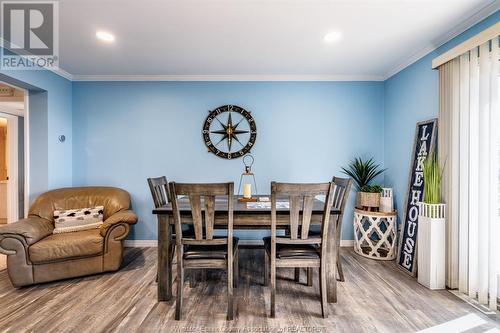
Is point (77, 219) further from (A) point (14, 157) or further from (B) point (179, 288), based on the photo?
(A) point (14, 157)

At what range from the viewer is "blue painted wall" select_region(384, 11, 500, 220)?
9.56 feet

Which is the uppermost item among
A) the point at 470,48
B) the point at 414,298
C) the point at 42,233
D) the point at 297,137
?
the point at 470,48

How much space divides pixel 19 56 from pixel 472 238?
17.2 ft

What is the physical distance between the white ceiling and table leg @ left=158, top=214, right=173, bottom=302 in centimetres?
188

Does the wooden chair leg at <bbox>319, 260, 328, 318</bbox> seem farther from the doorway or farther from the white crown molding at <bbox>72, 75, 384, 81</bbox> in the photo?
the doorway

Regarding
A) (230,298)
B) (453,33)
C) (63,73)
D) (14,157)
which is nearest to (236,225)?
(230,298)

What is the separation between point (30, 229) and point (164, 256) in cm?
162

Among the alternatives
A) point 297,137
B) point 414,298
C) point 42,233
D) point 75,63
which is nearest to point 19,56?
point 75,63

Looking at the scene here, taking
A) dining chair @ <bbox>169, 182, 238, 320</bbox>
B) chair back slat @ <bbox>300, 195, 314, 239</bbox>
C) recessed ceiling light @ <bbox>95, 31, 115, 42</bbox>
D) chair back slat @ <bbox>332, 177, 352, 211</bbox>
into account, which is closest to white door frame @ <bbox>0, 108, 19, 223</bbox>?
recessed ceiling light @ <bbox>95, 31, 115, 42</bbox>

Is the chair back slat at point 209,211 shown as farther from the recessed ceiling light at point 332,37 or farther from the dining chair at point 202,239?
the recessed ceiling light at point 332,37

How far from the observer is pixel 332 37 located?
2.70 m

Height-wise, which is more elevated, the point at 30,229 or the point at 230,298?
the point at 30,229

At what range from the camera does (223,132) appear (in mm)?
3871

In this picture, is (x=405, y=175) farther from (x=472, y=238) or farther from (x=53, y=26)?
(x=53, y=26)
